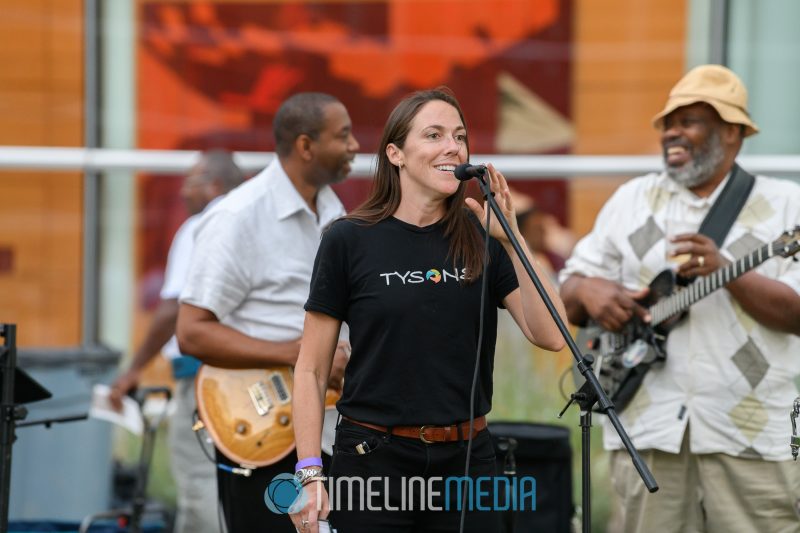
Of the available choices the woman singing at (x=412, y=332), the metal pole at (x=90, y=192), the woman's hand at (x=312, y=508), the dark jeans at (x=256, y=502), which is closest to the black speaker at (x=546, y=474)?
the dark jeans at (x=256, y=502)

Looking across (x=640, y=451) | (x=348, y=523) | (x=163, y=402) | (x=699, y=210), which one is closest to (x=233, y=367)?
(x=348, y=523)

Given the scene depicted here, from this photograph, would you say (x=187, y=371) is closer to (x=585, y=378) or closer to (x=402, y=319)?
(x=402, y=319)

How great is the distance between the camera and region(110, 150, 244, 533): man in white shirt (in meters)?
6.56

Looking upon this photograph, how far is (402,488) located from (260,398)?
3.76ft

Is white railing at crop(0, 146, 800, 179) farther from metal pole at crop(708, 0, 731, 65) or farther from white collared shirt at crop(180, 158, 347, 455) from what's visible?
white collared shirt at crop(180, 158, 347, 455)

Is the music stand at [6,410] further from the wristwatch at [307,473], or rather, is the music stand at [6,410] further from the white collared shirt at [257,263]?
the wristwatch at [307,473]

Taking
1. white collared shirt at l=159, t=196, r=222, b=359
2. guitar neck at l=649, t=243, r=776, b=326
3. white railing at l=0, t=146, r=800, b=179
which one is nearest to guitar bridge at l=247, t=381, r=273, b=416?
guitar neck at l=649, t=243, r=776, b=326

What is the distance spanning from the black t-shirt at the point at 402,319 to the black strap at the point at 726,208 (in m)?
1.41

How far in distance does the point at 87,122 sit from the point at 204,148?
727mm

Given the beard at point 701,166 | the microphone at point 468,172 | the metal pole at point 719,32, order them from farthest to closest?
the metal pole at point 719,32 → the beard at point 701,166 → the microphone at point 468,172

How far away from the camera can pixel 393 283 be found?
3611mm

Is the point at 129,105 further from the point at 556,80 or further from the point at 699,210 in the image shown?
the point at 699,210

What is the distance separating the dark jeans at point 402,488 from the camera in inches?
139

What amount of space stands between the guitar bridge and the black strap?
174cm
